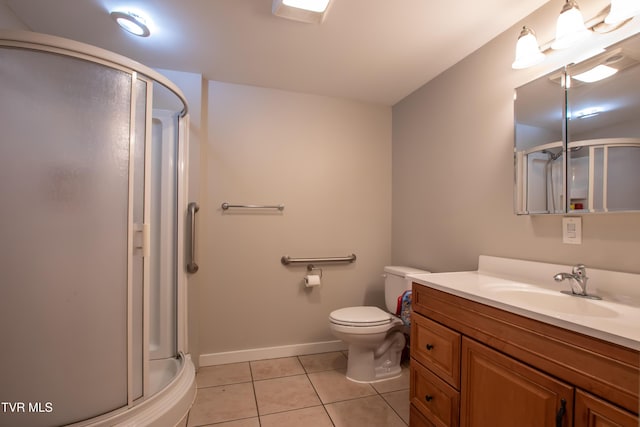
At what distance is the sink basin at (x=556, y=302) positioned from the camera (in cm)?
101

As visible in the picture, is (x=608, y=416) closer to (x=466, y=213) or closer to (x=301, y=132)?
(x=466, y=213)

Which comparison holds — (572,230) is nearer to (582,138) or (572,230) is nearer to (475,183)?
(582,138)

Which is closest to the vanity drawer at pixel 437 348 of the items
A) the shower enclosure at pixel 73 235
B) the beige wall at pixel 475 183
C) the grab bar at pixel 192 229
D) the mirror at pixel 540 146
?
the beige wall at pixel 475 183

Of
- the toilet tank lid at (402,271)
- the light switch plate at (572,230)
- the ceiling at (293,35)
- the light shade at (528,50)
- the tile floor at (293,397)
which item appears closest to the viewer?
the light switch plate at (572,230)

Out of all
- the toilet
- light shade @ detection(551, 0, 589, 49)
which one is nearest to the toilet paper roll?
the toilet

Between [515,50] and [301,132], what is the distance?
5.03ft

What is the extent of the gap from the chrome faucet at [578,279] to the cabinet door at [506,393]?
460 millimetres

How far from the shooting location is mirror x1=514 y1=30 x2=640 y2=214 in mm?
1090

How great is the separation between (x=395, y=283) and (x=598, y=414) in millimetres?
1515

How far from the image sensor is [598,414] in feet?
2.43

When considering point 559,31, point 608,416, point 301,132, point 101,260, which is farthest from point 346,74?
point 608,416

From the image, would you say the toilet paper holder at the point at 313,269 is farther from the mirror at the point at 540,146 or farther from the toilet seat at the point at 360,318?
the mirror at the point at 540,146

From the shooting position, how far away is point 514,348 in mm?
962

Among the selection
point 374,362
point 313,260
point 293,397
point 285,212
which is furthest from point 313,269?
point 293,397
